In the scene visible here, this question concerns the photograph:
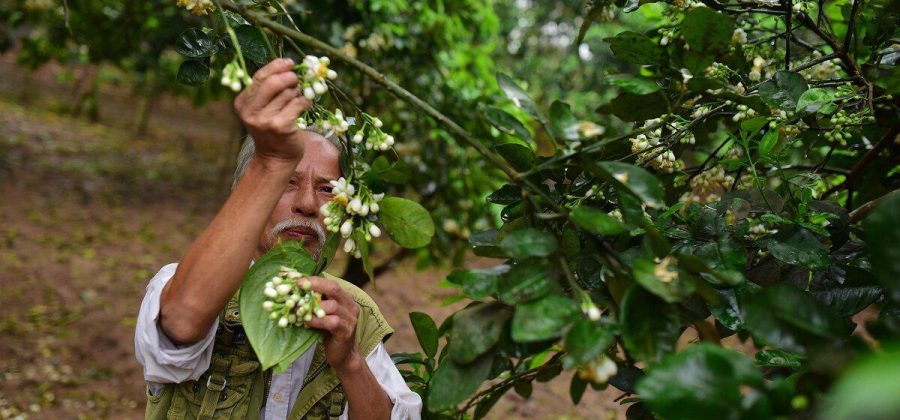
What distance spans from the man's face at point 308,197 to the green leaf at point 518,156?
477mm

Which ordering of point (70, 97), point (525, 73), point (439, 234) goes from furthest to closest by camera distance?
point (70, 97), point (525, 73), point (439, 234)

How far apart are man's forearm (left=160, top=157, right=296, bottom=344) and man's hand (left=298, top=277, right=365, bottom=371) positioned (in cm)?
12

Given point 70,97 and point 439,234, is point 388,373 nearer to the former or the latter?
point 439,234

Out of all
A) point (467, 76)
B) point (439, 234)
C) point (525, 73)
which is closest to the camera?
point (439, 234)

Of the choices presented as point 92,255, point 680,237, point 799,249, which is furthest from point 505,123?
point 92,255

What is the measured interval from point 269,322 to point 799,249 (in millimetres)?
766

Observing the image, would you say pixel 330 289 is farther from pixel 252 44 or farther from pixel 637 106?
pixel 637 106

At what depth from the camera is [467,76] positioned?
384 cm

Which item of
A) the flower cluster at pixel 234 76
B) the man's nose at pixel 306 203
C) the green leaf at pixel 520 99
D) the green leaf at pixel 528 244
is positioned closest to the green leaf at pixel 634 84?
the green leaf at pixel 520 99

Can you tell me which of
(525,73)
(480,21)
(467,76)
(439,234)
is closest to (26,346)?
(439,234)

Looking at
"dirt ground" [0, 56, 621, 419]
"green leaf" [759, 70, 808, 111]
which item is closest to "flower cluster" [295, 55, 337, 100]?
"green leaf" [759, 70, 808, 111]

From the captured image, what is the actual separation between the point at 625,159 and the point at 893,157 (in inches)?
23.3

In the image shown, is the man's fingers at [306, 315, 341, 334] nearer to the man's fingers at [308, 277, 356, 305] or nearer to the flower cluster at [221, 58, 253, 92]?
the man's fingers at [308, 277, 356, 305]

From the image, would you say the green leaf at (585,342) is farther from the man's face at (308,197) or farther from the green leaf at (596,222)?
the man's face at (308,197)
